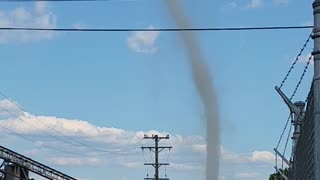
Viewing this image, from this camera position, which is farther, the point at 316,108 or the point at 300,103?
the point at 300,103

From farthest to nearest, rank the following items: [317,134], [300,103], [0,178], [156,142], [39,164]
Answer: [156,142] < [39,164] < [0,178] < [300,103] < [317,134]

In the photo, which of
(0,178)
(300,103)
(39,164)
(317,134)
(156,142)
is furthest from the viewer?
(156,142)

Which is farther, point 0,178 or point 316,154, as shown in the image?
point 0,178

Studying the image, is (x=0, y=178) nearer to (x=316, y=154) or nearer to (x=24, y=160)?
(x=24, y=160)

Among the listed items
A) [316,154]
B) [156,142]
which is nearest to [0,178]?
[156,142]

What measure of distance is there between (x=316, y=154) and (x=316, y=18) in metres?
1.54

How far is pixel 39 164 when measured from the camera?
74.9m

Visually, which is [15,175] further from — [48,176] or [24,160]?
[48,176]

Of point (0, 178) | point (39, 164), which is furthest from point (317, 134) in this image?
point (39, 164)

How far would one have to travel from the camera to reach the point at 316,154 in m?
7.84

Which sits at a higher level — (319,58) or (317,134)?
(319,58)

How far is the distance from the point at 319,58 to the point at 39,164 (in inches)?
2720

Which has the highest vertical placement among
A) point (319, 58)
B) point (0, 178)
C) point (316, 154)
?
point (0, 178)

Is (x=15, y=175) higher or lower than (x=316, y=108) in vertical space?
higher
